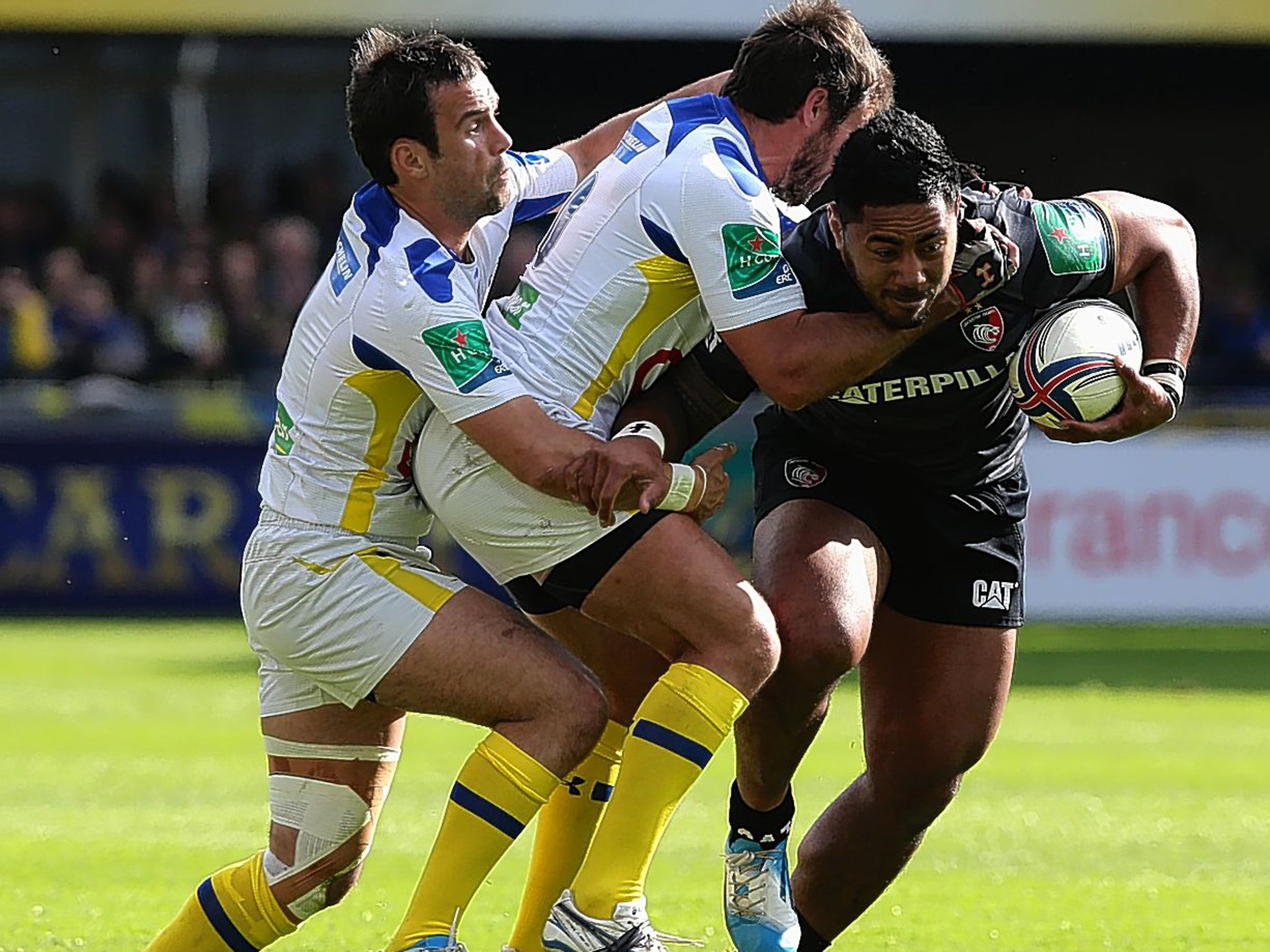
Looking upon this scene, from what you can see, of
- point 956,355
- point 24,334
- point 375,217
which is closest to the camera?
point 375,217

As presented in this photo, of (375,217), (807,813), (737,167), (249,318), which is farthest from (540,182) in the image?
(249,318)

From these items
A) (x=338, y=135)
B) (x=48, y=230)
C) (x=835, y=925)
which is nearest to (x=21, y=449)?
(x=48, y=230)

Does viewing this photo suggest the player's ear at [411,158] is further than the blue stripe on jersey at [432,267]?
Yes

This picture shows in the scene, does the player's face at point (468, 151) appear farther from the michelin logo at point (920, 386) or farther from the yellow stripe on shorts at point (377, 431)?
the michelin logo at point (920, 386)

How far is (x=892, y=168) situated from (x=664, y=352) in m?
0.74

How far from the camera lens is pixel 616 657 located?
5.48 metres

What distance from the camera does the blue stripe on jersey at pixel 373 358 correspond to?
15.9 ft

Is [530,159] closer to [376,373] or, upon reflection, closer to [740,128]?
[740,128]

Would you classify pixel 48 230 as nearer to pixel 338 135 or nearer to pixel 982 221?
pixel 338 135

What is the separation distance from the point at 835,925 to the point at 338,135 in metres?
16.8

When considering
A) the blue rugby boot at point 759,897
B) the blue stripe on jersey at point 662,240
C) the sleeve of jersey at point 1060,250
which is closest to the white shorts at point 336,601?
the blue stripe on jersey at point 662,240

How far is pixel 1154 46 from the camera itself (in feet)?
67.5

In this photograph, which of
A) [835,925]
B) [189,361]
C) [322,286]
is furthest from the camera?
[189,361]

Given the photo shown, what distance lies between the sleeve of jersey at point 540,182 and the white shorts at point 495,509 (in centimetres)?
77
